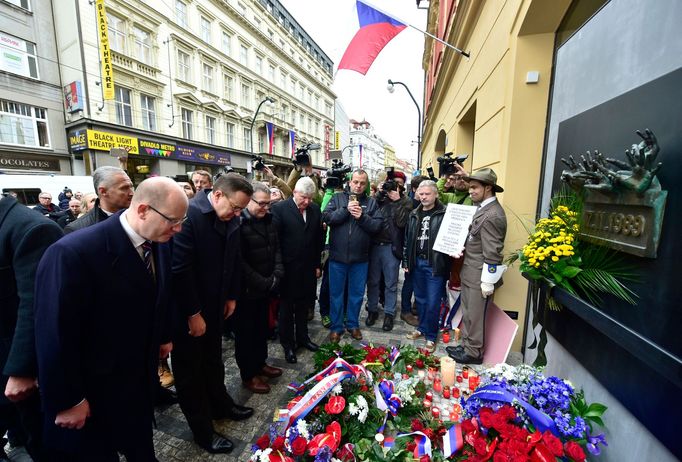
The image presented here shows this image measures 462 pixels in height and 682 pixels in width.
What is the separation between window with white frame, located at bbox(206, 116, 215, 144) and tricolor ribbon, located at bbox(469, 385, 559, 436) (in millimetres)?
23172

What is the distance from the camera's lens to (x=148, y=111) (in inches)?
666

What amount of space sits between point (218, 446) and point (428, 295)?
2647 millimetres

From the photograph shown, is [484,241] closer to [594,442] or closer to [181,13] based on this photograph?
[594,442]


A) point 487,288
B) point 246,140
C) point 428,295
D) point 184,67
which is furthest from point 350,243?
point 246,140

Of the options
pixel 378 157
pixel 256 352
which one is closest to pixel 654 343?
pixel 256 352

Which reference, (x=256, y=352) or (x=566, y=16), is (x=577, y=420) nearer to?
(x=256, y=352)

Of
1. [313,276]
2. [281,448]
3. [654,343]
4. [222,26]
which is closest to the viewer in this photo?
[654,343]

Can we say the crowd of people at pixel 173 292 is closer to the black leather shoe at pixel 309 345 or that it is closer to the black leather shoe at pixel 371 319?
the black leather shoe at pixel 309 345

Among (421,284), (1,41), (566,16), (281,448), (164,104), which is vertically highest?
(1,41)

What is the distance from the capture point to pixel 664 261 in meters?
1.39

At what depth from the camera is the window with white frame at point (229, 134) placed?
23.2 meters

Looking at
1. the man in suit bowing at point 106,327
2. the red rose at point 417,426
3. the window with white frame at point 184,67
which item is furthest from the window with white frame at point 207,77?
the red rose at point 417,426

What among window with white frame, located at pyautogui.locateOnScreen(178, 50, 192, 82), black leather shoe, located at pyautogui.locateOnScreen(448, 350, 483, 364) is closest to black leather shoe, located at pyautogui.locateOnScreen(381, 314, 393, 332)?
black leather shoe, located at pyautogui.locateOnScreen(448, 350, 483, 364)

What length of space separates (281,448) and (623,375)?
2.01 m
